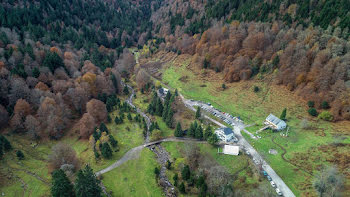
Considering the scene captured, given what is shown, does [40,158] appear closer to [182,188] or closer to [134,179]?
[134,179]

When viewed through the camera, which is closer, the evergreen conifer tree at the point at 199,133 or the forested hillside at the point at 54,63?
the evergreen conifer tree at the point at 199,133

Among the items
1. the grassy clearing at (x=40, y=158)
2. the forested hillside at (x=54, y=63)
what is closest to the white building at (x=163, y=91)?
the forested hillside at (x=54, y=63)

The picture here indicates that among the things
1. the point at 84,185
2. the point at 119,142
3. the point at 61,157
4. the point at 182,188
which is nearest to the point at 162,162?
the point at 182,188

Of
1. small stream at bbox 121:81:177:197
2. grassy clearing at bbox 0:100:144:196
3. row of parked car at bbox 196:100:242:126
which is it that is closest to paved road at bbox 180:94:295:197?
row of parked car at bbox 196:100:242:126

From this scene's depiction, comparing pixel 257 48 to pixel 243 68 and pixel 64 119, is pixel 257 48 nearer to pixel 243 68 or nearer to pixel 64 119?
pixel 243 68

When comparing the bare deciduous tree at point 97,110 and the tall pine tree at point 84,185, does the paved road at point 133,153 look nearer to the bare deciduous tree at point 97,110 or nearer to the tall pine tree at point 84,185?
the tall pine tree at point 84,185

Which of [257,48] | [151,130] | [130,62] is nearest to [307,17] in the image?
[257,48]
